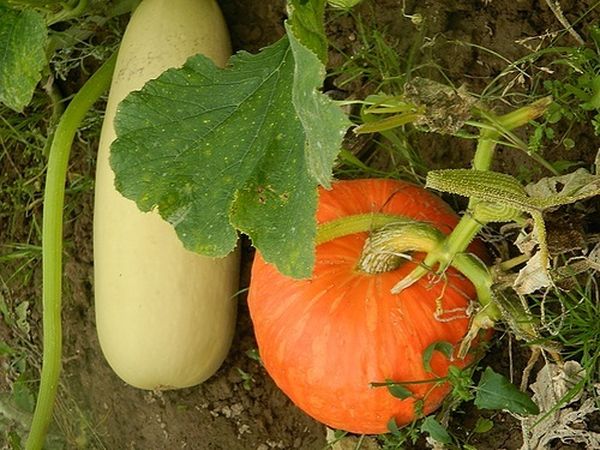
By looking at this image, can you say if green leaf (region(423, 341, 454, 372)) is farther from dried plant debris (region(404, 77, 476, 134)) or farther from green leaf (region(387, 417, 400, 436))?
dried plant debris (region(404, 77, 476, 134))

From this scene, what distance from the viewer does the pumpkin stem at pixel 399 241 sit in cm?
158

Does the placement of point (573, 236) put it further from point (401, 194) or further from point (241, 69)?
point (241, 69)

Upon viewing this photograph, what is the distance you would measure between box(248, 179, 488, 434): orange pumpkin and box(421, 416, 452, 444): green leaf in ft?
0.07

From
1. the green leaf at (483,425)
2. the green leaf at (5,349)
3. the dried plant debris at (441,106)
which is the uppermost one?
the dried plant debris at (441,106)

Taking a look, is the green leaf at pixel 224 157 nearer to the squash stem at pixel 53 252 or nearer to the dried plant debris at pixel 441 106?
the dried plant debris at pixel 441 106

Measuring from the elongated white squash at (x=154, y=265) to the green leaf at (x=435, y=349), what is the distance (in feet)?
1.54

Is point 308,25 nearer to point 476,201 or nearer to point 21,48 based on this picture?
point 476,201

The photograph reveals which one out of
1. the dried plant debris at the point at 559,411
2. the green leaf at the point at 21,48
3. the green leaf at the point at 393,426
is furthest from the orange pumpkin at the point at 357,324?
the green leaf at the point at 21,48

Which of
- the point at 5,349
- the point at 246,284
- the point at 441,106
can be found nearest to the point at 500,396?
the point at 441,106

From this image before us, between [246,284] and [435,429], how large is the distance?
0.51 metres

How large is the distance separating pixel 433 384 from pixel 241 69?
565 mm

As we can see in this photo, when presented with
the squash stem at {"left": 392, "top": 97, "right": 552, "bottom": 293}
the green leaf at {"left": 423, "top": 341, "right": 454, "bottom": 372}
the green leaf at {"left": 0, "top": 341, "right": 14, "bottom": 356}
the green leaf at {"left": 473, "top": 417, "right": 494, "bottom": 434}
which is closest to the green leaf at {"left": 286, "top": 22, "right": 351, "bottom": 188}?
the squash stem at {"left": 392, "top": 97, "right": 552, "bottom": 293}

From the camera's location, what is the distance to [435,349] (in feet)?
5.32

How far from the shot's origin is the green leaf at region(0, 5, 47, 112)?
1.74 metres
